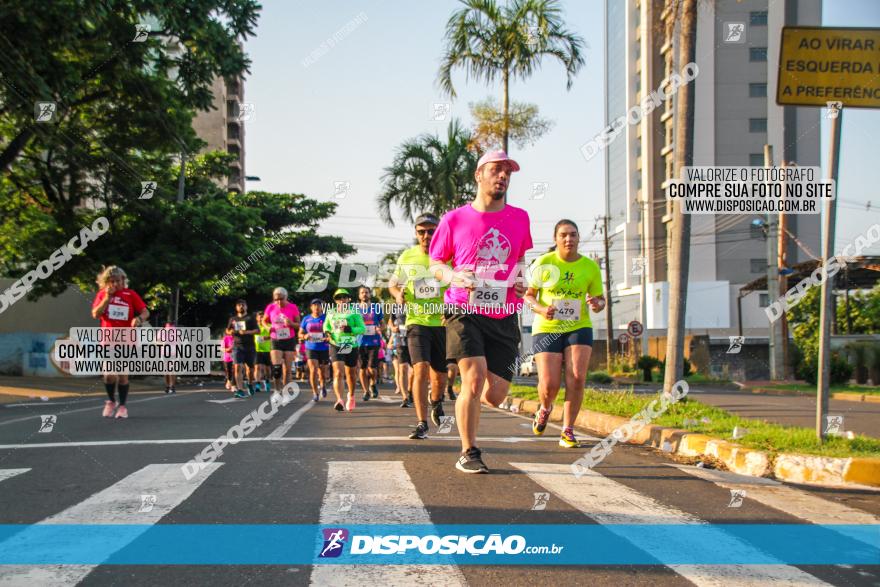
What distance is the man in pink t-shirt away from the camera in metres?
5.92

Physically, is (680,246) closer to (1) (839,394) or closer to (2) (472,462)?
(2) (472,462)

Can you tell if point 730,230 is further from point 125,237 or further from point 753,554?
point 753,554

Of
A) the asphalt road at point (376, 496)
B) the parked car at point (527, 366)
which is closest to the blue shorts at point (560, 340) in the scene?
the asphalt road at point (376, 496)

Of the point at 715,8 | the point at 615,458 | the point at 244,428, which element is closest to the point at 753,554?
the point at 615,458

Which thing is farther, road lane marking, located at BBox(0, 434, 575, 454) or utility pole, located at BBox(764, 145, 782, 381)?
utility pole, located at BBox(764, 145, 782, 381)

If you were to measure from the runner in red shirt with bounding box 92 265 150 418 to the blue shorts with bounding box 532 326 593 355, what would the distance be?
5.66 m

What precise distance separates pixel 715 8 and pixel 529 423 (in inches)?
264

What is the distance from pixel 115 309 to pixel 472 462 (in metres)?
6.67

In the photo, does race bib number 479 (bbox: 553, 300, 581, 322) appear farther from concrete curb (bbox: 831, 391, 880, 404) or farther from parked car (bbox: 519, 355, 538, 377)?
parked car (bbox: 519, 355, 538, 377)

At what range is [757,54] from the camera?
175 ft
